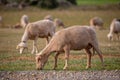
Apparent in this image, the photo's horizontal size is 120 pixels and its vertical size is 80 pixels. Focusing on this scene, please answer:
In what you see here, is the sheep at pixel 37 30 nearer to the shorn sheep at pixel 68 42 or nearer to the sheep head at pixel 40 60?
the shorn sheep at pixel 68 42

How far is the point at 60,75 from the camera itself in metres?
15.6

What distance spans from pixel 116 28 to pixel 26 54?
1437 centimetres

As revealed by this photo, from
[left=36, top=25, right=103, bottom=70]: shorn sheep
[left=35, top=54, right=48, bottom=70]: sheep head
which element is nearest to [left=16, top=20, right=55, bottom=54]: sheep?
[left=36, top=25, right=103, bottom=70]: shorn sheep

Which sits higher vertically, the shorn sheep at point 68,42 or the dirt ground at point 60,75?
the shorn sheep at point 68,42

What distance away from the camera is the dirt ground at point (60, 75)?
15.3 metres

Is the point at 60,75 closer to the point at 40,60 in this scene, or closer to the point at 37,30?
the point at 40,60

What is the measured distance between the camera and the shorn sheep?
54.9ft

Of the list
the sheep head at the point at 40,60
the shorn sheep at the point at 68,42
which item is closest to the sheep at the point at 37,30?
the shorn sheep at the point at 68,42

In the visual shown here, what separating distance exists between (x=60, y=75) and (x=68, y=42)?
1823mm

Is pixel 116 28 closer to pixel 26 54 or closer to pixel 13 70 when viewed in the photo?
pixel 26 54

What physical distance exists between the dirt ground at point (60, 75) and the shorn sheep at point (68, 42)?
2.67 feet

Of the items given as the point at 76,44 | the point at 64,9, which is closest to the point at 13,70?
the point at 76,44

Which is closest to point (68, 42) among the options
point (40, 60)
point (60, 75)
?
point (40, 60)

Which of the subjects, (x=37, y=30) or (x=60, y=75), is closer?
(x=60, y=75)
